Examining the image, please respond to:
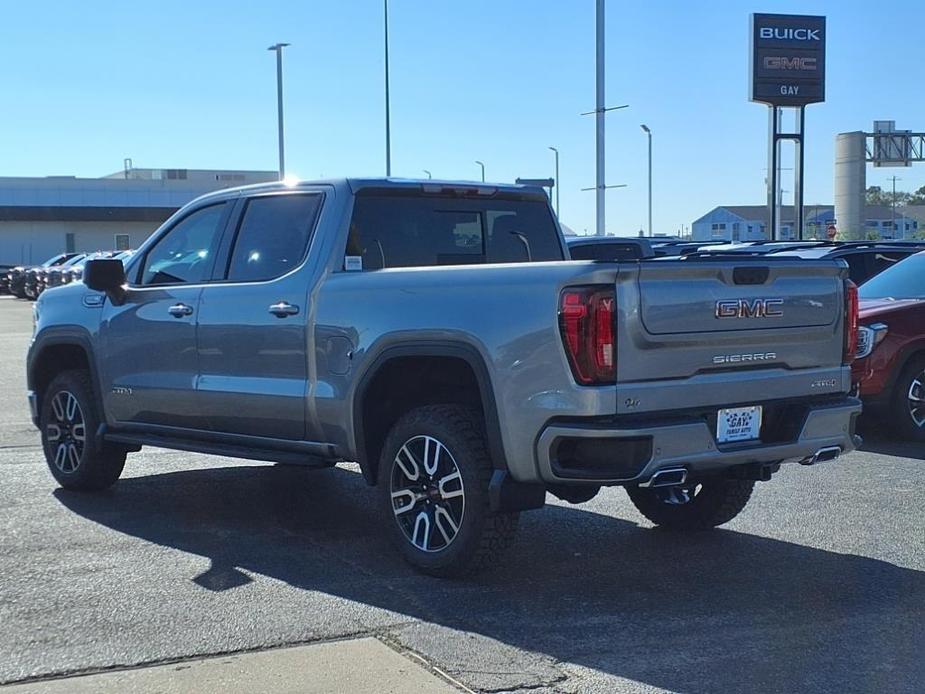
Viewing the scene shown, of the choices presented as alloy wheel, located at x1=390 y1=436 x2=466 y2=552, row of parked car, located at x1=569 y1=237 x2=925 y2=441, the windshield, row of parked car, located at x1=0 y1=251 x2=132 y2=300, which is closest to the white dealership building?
row of parked car, located at x1=0 y1=251 x2=132 y2=300

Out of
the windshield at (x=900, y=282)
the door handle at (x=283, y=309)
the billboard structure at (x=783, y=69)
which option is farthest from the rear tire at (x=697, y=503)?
the billboard structure at (x=783, y=69)

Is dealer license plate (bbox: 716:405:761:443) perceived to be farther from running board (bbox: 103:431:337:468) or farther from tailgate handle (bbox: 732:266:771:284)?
running board (bbox: 103:431:337:468)

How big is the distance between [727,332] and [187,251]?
365cm

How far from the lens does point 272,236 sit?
7191 mm

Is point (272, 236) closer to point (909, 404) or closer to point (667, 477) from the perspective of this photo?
point (667, 477)

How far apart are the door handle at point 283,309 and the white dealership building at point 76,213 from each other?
199 ft

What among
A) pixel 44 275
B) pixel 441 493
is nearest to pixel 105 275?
pixel 441 493

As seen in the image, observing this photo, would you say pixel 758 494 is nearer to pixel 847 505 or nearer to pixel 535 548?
pixel 847 505

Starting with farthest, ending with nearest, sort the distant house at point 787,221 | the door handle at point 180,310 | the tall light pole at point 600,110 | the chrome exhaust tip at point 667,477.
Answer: the distant house at point 787,221 < the tall light pole at point 600,110 < the door handle at point 180,310 < the chrome exhaust tip at point 667,477

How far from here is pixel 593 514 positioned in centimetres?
770

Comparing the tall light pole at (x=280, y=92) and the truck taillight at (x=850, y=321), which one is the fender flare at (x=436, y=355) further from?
the tall light pole at (x=280, y=92)

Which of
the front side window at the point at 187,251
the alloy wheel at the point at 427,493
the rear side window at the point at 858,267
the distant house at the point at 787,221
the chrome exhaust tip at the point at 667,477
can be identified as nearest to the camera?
the chrome exhaust tip at the point at 667,477

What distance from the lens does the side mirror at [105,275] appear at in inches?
308

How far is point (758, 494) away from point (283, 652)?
4.25 m
